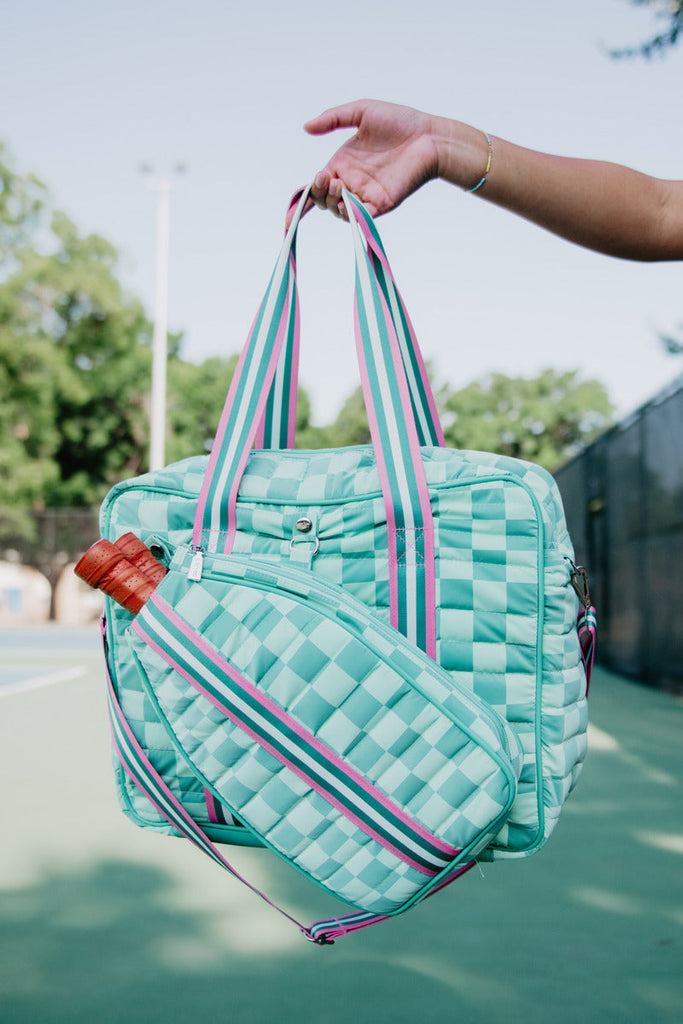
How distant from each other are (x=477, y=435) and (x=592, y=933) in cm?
3683

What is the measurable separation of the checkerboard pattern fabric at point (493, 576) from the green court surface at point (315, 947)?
1142mm

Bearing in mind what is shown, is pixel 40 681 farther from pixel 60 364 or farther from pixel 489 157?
pixel 60 364

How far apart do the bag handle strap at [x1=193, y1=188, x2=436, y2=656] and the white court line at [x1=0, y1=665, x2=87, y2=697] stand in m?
6.87

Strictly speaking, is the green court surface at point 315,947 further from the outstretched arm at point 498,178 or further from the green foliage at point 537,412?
the green foliage at point 537,412

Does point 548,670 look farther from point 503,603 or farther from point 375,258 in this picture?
point 375,258

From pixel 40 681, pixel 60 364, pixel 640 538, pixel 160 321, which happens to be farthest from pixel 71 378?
pixel 640 538

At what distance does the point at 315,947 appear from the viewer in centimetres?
228

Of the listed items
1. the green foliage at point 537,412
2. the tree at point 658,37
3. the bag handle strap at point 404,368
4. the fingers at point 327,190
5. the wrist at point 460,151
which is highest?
the green foliage at point 537,412

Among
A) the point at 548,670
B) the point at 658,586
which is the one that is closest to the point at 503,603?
the point at 548,670

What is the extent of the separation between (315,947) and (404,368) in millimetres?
1757

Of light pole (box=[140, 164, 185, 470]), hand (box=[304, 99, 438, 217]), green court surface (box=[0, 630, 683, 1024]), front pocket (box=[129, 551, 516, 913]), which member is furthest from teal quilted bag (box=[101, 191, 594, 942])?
light pole (box=[140, 164, 185, 470])

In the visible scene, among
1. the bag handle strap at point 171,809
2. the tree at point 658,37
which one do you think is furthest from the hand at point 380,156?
the tree at point 658,37

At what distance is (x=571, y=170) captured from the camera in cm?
116

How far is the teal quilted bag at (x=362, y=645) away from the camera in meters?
0.96
